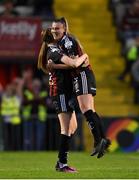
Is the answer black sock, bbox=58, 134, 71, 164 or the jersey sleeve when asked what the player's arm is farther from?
black sock, bbox=58, 134, 71, 164

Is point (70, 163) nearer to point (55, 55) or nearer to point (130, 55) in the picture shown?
point (55, 55)

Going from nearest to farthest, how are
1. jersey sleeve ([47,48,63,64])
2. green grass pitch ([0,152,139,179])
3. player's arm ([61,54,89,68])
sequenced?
green grass pitch ([0,152,139,179])
player's arm ([61,54,89,68])
jersey sleeve ([47,48,63,64])

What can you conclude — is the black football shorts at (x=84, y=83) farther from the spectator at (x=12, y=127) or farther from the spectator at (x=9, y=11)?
the spectator at (x=9, y=11)

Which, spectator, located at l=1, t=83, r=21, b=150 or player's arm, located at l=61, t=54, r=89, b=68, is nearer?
player's arm, located at l=61, t=54, r=89, b=68

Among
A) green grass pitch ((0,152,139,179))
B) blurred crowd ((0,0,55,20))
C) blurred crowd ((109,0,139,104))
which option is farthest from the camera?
blurred crowd ((0,0,55,20))

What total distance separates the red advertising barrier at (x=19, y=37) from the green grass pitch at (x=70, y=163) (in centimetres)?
541

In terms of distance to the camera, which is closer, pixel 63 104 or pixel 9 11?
pixel 63 104

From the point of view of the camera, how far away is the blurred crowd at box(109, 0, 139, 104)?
947 inches

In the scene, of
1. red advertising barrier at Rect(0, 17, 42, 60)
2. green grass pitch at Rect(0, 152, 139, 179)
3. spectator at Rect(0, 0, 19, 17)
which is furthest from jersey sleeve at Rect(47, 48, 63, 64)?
spectator at Rect(0, 0, 19, 17)

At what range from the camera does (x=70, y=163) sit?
1541cm

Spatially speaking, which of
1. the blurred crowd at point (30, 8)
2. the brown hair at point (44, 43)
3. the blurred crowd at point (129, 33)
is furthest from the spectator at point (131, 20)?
the brown hair at point (44, 43)

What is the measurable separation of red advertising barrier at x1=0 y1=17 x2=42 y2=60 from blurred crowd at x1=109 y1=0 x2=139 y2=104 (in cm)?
264

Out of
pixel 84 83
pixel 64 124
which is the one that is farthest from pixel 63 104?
pixel 84 83

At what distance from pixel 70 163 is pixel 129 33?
10770 millimetres
